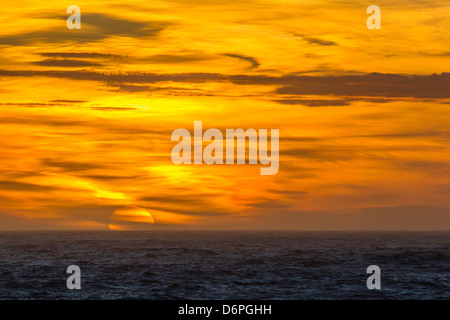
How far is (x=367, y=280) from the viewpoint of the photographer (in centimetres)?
5106

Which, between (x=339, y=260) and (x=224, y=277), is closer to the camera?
(x=224, y=277)

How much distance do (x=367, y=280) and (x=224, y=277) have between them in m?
12.3

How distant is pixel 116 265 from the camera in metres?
68.7
